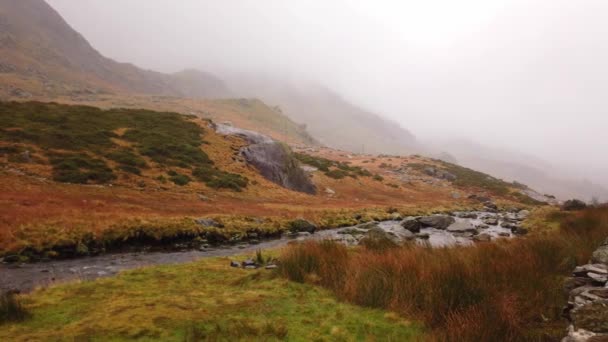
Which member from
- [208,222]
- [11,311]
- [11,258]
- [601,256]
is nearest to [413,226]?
[208,222]

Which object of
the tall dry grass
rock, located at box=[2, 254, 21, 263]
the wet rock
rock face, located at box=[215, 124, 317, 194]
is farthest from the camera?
rock face, located at box=[215, 124, 317, 194]

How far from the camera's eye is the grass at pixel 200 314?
20.7 feet

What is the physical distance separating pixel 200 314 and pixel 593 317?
651 cm

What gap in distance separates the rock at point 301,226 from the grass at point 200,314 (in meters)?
14.8

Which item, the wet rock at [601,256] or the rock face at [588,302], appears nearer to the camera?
the rock face at [588,302]

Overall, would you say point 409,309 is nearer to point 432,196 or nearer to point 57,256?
point 57,256

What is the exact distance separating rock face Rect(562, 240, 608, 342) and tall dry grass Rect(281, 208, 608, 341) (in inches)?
17.4

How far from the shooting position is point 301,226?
84.1 ft

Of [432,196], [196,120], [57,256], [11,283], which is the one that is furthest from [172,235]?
[432,196]

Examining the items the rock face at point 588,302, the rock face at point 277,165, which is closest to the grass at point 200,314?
the rock face at point 588,302

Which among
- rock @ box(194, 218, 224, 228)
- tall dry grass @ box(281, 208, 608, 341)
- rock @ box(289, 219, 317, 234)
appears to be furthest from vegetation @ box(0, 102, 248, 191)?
tall dry grass @ box(281, 208, 608, 341)

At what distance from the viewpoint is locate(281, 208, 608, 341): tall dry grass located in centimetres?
591

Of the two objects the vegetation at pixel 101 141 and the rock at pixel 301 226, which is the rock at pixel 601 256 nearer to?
the rock at pixel 301 226

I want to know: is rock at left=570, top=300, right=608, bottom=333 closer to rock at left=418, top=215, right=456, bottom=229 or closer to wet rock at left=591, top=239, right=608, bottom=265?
wet rock at left=591, top=239, right=608, bottom=265
